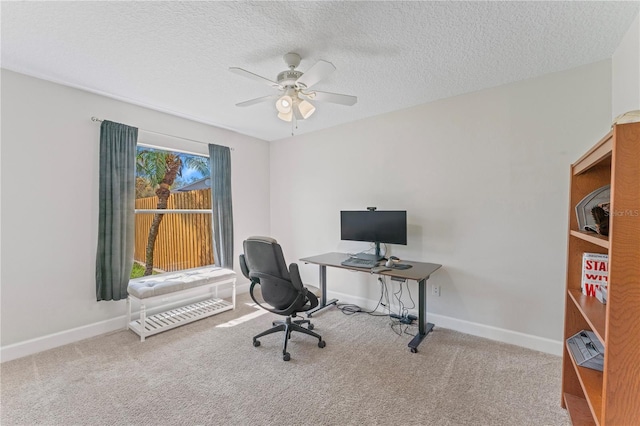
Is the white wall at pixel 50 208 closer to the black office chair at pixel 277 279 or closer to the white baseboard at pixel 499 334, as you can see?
the black office chair at pixel 277 279

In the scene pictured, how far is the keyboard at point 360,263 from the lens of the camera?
2.81m

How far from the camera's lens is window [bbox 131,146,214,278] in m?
3.29

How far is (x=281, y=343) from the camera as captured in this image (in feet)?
8.54

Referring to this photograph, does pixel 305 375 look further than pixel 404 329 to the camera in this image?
No

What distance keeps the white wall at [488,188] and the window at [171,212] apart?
6.30ft

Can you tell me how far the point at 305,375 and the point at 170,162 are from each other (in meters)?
3.02

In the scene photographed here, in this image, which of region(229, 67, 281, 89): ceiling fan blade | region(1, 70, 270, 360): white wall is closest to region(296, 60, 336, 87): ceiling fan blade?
region(229, 67, 281, 89): ceiling fan blade

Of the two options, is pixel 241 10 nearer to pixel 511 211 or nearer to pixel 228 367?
pixel 228 367

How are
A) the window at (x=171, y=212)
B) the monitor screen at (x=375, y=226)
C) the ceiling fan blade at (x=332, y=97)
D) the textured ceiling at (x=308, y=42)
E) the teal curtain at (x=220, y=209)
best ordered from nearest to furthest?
the textured ceiling at (x=308, y=42) → the ceiling fan blade at (x=332, y=97) → the monitor screen at (x=375, y=226) → the window at (x=171, y=212) → the teal curtain at (x=220, y=209)

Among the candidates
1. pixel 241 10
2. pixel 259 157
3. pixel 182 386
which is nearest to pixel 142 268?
pixel 182 386

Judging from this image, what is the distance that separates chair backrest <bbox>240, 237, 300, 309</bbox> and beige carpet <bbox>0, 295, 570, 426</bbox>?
0.51m

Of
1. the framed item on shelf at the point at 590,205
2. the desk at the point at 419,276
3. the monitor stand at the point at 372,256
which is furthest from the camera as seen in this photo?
the monitor stand at the point at 372,256

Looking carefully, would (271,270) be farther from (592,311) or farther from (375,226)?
(592,311)

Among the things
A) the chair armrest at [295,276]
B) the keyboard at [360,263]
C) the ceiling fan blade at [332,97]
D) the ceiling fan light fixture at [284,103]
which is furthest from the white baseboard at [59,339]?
the ceiling fan blade at [332,97]
